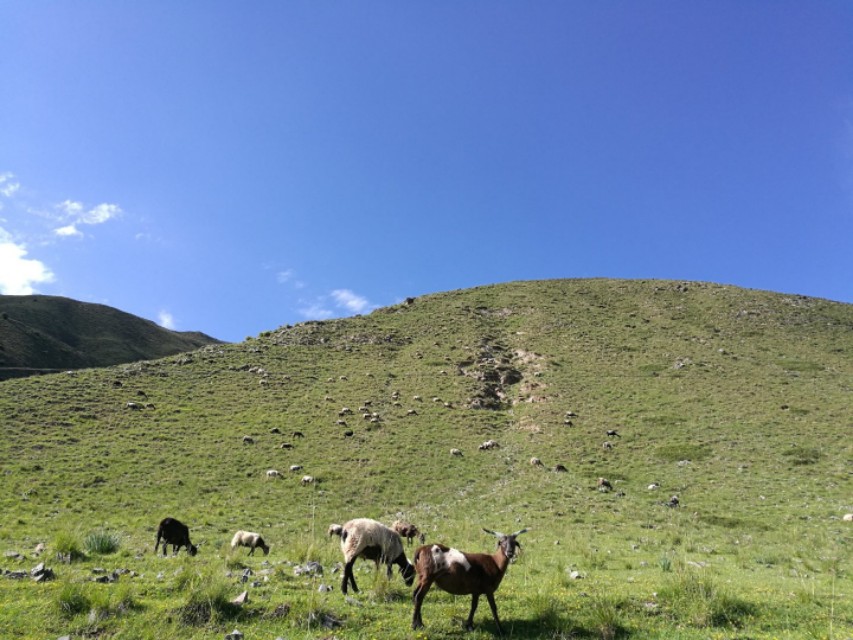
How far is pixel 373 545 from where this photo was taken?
39.2 ft

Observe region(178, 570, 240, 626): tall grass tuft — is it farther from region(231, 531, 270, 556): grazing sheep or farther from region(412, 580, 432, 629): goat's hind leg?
region(231, 531, 270, 556): grazing sheep

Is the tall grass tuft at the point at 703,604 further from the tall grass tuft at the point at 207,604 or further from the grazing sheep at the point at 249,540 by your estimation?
the grazing sheep at the point at 249,540

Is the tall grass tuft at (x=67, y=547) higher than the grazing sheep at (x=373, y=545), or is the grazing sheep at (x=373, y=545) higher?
the grazing sheep at (x=373, y=545)

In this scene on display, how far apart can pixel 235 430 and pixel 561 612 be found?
38.1 metres

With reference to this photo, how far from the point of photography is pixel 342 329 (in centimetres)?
7631

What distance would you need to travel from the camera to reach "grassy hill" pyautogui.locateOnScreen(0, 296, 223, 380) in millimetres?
97812

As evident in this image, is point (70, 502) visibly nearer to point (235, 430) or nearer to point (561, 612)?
point (235, 430)

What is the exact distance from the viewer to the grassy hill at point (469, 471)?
9578mm

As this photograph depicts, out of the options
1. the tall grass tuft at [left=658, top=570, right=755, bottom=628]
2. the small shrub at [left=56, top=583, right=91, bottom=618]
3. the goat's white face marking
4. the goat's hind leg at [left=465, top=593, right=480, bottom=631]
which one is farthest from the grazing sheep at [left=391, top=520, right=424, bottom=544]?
the small shrub at [left=56, top=583, right=91, bottom=618]

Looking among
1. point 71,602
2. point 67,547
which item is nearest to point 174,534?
point 67,547

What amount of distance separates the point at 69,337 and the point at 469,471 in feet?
426

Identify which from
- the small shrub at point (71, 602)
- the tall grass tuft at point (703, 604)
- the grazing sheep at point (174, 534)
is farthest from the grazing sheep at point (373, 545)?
the grazing sheep at point (174, 534)

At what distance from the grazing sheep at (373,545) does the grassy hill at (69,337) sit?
3910 inches

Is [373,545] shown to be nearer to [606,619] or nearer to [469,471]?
[606,619]
